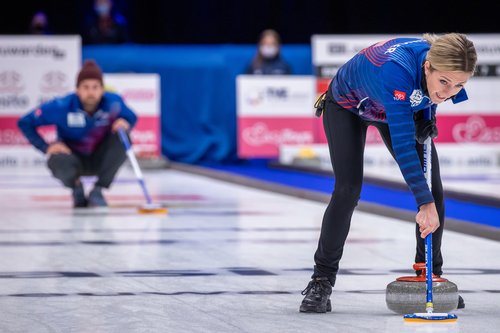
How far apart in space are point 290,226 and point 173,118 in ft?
21.7

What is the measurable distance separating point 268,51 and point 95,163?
184 inches

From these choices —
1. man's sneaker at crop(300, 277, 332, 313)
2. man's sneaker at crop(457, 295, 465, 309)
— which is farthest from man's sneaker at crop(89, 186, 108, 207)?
man's sneaker at crop(457, 295, 465, 309)

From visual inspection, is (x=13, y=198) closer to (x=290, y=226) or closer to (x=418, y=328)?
(x=290, y=226)

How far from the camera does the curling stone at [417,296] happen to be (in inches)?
135

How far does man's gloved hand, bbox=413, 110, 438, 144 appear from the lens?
3.58m

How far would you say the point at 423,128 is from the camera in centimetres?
360

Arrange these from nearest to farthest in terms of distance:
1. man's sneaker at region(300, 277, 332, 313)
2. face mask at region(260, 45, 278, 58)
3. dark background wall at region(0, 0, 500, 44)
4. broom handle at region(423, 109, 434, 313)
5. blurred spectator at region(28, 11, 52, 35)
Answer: broom handle at region(423, 109, 434, 313) < man's sneaker at region(300, 277, 332, 313) < face mask at region(260, 45, 278, 58) < blurred spectator at region(28, 11, 52, 35) < dark background wall at region(0, 0, 500, 44)

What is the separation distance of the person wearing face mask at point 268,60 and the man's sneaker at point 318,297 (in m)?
8.70

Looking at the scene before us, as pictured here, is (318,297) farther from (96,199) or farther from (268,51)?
(268,51)

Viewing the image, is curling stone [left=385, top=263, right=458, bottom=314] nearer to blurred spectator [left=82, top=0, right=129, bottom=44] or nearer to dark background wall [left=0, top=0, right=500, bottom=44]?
blurred spectator [left=82, top=0, right=129, bottom=44]

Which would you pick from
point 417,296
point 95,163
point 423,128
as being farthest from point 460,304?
point 95,163

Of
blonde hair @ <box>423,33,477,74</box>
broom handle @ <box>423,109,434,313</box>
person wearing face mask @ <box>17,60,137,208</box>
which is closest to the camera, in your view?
blonde hair @ <box>423,33,477,74</box>

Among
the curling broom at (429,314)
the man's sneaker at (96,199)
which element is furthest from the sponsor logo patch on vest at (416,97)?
the man's sneaker at (96,199)

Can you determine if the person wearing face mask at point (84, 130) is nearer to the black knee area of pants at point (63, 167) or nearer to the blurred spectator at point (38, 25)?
the black knee area of pants at point (63, 167)
